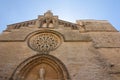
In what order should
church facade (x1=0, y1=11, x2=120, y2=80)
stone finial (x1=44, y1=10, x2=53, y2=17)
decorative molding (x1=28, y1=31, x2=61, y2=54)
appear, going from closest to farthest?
1. church facade (x1=0, y1=11, x2=120, y2=80)
2. decorative molding (x1=28, y1=31, x2=61, y2=54)
3. stone finial (x1=44, y1=10, x2=53, y2=17)

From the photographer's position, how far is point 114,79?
31.6ft

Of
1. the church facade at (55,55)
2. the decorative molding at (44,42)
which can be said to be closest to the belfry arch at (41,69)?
the church facade at (55,55)

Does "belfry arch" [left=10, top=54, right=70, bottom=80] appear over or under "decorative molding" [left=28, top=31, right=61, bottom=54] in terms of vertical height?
→ under

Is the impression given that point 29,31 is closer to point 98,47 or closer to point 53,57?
point 53,57

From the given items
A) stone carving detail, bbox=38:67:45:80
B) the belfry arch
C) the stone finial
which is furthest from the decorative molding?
the stone finial

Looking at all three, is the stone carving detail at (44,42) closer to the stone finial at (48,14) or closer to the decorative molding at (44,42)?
the decorative molding at (44,42)

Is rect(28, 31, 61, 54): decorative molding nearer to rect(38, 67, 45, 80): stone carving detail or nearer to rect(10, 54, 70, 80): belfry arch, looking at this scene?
rect(10, 54, 70, 80): belfry arch

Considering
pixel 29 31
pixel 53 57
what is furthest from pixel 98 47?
pixel 29 31

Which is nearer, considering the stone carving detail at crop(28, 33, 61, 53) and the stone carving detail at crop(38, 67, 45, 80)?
the stone carving detail at crop(38, 67, 45, 80)

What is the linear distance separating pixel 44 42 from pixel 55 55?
4.99 feet

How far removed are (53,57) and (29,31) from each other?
108 inches

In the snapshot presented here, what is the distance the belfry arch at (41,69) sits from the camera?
9.60 metres

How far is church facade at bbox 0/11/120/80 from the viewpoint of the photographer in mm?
9500

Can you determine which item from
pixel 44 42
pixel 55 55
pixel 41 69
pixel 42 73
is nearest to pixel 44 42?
pixel 44 42
